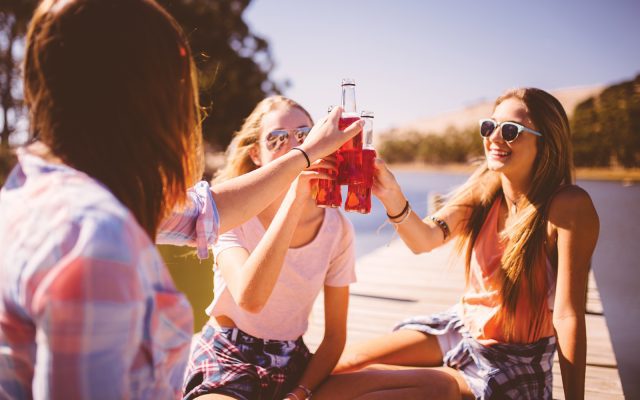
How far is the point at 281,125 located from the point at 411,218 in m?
0.86

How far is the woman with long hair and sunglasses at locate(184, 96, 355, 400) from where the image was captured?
1.84m

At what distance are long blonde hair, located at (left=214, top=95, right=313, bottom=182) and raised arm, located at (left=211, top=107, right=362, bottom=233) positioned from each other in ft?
2.49

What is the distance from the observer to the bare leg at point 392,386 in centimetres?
204

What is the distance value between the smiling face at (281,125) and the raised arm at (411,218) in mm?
449

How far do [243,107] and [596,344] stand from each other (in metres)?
20.5

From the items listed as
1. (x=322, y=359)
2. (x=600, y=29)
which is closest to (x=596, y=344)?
(x=322, y=359)

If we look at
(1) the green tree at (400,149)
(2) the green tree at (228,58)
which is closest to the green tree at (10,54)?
(2) the green tree at (228,58)

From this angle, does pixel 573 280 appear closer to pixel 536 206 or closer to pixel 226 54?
pixel 536 206

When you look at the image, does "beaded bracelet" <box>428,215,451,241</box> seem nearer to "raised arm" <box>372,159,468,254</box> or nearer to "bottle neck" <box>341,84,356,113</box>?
"raised arm" <box>372,159,468,254</box>

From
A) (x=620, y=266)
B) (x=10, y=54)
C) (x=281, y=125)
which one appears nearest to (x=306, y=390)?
(x=281, y=125)

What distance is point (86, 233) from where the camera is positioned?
0.79m

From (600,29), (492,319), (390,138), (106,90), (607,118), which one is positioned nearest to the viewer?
(106,90)

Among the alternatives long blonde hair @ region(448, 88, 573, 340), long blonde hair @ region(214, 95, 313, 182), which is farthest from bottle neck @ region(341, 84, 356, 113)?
long blonde hair @ region(448, 88, 573, 340)

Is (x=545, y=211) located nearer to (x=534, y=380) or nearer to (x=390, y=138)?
(x=534, y=380)
